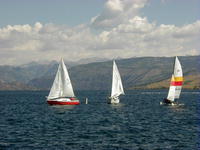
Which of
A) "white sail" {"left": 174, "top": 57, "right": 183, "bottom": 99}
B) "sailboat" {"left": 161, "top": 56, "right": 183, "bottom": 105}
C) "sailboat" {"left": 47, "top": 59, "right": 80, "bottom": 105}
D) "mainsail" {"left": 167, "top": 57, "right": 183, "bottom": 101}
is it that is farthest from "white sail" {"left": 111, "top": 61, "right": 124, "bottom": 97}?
"white sail" {"left": 174, "top": 57, "right": 183, "bottom": 99}

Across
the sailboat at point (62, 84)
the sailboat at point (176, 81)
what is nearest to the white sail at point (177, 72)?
the sailboat at point (176, 81)

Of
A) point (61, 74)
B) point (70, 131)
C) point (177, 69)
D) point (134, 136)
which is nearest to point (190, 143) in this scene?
point (134, 136)

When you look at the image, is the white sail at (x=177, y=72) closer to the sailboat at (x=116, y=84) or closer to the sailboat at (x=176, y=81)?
the sailboat at (x=176, y=81)

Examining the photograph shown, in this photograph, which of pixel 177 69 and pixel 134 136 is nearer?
pixel 134 136

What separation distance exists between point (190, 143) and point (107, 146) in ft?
40.0

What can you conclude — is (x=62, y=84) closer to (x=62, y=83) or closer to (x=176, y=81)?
(x=62, y=83)

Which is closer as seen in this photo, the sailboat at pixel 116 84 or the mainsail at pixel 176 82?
the mainsail at pixel 176 82

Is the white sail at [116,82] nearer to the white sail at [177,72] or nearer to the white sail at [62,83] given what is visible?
the white sail at [62,83]

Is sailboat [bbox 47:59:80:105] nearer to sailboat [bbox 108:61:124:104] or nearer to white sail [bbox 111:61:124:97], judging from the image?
white sail [bbox 111:61:124:97]

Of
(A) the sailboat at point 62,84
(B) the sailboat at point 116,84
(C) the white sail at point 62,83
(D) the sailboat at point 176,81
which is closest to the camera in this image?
(D) the sailboat at point 176,81

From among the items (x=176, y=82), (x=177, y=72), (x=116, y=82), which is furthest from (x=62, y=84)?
(x=177, y=72)

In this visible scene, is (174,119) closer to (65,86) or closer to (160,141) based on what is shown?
(160,141)

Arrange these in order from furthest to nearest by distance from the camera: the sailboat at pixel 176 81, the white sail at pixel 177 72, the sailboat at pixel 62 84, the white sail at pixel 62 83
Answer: the white sail at pixel 62 83
the sailboat at pixel 62 84
the sailboat at pixel 176 81
the white sail at pixel 177 72

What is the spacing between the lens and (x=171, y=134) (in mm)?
58625
